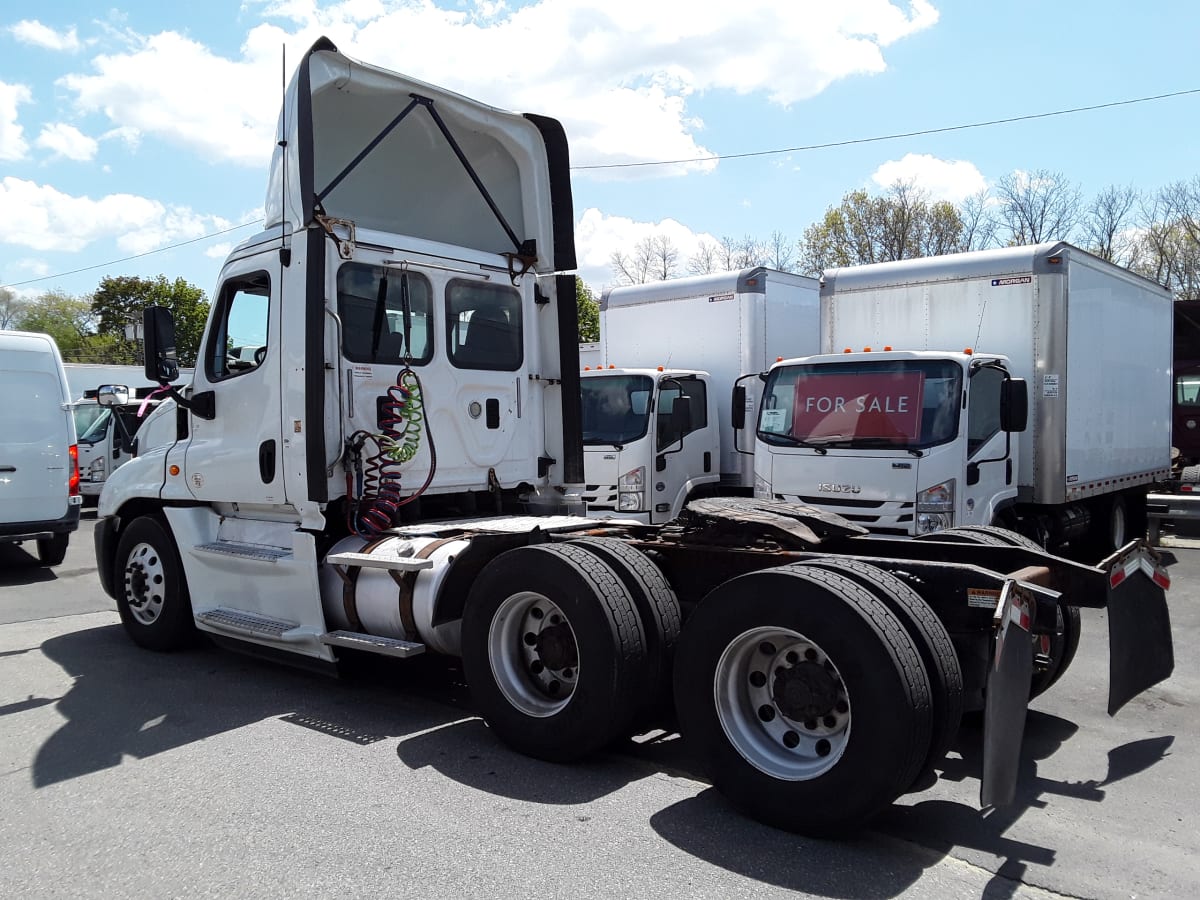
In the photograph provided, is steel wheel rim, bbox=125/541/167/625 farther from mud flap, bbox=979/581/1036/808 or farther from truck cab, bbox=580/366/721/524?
mud flap, bbox=979/581/1036/808

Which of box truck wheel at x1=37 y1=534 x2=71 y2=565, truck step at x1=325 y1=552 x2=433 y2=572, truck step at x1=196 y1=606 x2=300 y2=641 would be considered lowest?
box truck wheel at x1=37 y1=534 x2=71 y2=565

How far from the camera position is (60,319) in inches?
2815

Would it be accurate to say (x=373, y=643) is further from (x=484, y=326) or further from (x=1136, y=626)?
(x=1136, y=626)

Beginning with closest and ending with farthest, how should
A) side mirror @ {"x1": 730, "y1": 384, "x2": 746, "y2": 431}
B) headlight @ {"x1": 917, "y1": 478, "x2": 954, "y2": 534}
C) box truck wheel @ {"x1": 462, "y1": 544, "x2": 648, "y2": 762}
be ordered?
box truck wheel @ {"x1": 462, "y1": 544, "x2": 648, "y2": 762}
headlight @ {"x1": 917, "y1": 478, "x2": 954, "y2": 534}
side mirror @ {"x1": 730, "y1": 384, "x2": 746, "y2": 431}

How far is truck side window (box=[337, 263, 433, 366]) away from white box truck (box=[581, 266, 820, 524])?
133 inches

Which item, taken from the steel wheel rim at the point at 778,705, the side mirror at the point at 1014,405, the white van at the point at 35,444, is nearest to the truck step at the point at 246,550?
the steel wheel rim at the point at 778,705

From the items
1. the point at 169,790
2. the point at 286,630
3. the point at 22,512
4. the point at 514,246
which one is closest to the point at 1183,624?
the point at 514,246

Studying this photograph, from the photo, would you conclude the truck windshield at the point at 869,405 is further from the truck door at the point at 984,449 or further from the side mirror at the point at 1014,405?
the side mirror at the point at 1014,405

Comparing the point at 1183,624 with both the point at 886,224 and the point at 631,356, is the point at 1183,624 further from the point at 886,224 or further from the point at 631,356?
the point at 886,224

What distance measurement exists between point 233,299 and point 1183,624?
791cm

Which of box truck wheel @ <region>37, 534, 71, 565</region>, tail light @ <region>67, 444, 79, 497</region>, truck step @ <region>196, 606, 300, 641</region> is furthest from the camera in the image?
box truck wheel @ <region>37, 534, 71, 565</region>

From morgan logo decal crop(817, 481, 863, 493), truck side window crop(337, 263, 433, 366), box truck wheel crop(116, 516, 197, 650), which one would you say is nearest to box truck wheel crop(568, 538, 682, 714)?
truck side window crop(337, 263, 433, 366)

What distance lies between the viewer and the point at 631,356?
39.7ft

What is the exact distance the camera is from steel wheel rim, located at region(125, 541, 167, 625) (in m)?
7.13
